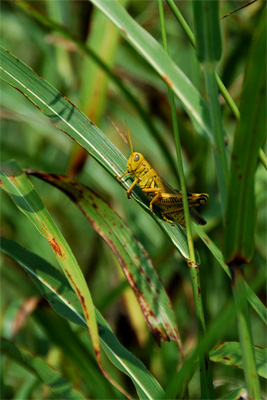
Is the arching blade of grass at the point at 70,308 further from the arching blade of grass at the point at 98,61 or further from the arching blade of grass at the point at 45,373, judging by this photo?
the arching blade of grass at the point at 98,61

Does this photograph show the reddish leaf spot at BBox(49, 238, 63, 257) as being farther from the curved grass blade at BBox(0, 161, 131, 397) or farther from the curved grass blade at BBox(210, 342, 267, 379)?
the curved grass blade at BBox(210, 342, 267, 379)

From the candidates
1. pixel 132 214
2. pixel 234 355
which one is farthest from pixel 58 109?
pixel 132 214

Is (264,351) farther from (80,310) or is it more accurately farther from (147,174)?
(147,174)

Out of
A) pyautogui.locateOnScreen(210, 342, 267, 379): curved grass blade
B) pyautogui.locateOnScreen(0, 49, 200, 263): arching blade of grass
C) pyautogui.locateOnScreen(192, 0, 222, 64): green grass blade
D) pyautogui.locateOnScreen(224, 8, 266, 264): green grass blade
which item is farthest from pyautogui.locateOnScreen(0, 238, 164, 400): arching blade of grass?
pyautogui.locateOnScreen(192, 0, 222, 64): green grass blade

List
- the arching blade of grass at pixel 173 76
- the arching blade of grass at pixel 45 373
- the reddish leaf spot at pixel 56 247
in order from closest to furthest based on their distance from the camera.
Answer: the arching blade of grass at pixel 173 76 < the reddish leaf spot at pixel 56 247 < the arching blade of grass at pixel 45 373

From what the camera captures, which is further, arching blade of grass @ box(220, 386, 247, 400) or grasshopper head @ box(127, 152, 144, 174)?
grasshopper head @ box(127, 152, 144, 174)

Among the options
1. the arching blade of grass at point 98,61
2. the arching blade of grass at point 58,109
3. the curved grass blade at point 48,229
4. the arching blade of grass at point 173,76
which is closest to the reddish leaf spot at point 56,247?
the curved grass blade at point 48,229
